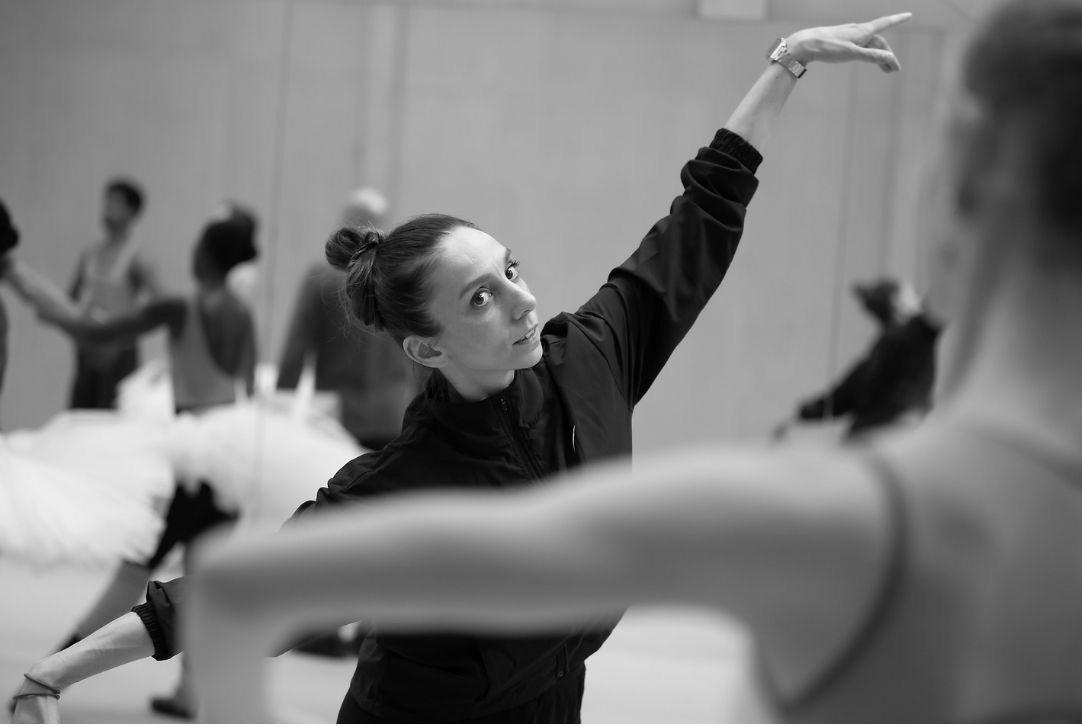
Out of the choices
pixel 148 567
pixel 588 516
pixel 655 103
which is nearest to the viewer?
pixel 588 516

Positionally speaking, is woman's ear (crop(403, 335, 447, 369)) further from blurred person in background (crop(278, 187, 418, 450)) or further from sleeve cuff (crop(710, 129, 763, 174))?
blurred person in background (crop(278, 187, 418, 450))

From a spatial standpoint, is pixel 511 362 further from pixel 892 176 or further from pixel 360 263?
pixel 892 176

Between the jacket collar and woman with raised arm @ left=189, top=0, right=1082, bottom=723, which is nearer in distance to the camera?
woman with raised arm @ left=189, top=0, right=1082, bottom=723

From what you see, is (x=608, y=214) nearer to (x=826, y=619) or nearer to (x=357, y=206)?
(x=357, y=206)

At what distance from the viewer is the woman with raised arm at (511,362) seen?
1641 mm

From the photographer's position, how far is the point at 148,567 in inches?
140

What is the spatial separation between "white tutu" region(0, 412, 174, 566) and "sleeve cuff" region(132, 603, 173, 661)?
6.56 feet

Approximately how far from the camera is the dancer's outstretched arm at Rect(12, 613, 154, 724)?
1395mm

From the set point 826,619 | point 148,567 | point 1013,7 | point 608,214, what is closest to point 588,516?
point 826,619

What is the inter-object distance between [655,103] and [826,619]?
424 cm

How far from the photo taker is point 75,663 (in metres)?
1.42

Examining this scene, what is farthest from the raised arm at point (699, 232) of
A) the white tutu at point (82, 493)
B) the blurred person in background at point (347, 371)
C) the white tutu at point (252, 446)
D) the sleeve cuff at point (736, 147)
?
the blurred person in background at point (347, 371)

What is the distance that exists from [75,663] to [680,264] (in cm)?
94

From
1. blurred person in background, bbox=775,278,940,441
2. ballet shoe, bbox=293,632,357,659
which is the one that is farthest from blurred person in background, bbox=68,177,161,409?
blurred person in background, bbox=775,278,940,441
